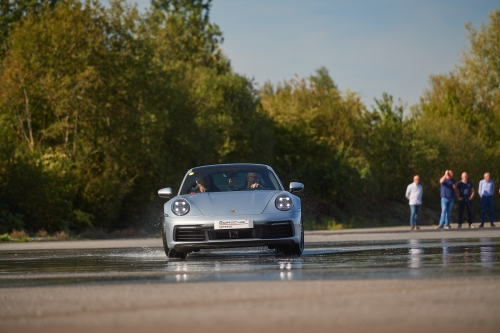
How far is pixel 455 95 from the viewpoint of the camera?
261 ft

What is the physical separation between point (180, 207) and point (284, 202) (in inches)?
62.1

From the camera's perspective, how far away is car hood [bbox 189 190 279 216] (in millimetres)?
15203

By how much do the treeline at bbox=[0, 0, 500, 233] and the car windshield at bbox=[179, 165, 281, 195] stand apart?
21.0m

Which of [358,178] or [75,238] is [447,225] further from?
[358,178]

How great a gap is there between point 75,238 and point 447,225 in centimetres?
1241

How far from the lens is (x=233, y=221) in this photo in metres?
15.0

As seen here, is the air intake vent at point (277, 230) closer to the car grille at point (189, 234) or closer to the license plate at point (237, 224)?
the license plate at point (237, 224)

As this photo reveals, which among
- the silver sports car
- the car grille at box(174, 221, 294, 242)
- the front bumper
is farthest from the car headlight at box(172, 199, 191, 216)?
the car grille at box(174, 221, 294, 242)

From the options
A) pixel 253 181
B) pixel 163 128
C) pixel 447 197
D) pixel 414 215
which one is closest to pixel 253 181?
pixel 253 181

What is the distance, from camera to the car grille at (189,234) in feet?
49.8

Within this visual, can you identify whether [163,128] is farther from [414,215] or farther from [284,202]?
[284,202]

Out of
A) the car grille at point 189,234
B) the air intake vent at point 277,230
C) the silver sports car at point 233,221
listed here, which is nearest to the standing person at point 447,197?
the silver sports car at point 233,221

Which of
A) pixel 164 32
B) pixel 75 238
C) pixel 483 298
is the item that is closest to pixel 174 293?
pixel 483 298

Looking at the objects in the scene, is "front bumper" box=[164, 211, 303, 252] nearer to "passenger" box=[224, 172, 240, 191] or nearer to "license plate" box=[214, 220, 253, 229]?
"license plate" box=[214, 220, 253, 229]
